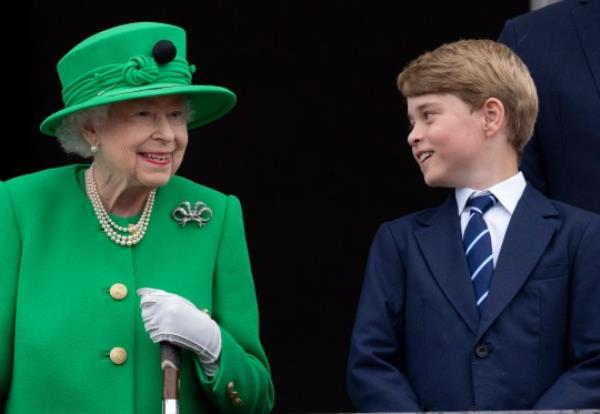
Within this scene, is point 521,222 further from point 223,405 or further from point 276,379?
point 276,379

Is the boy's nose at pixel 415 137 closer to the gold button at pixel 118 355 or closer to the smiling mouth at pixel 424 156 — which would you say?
the smiling mouth at pixel 424 156

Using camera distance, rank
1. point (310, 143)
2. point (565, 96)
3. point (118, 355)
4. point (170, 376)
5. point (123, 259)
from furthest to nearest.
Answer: point (310, 143)
point (565, 96)
point (123, 259)
point (118, 355)
point (170, 376)

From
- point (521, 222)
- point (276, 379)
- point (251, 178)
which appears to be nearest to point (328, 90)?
point (251, 178)

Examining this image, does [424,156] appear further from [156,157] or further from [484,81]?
[156,157]

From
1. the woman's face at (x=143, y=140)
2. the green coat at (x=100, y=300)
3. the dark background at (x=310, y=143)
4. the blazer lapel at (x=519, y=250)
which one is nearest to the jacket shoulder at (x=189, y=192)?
the green coat at (x=100, y=300)

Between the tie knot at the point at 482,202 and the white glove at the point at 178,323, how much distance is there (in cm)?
78

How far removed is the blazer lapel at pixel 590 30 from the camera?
15.7 ft

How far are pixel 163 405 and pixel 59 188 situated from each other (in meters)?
0.67

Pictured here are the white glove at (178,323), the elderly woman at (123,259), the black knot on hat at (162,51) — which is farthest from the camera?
the black knot on hat at (162,51)

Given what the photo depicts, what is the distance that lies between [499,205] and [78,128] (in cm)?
104

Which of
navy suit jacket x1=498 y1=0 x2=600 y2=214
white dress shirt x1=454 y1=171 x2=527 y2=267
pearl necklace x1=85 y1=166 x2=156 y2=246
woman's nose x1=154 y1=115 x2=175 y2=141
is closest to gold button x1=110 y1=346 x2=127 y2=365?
pearl necklace x1=85 y1=166 x2=156 y2=246

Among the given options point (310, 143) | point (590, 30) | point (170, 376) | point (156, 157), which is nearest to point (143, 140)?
point (156, 157)

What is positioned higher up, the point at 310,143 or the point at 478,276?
the point at 310,143

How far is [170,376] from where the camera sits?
13.0ft
